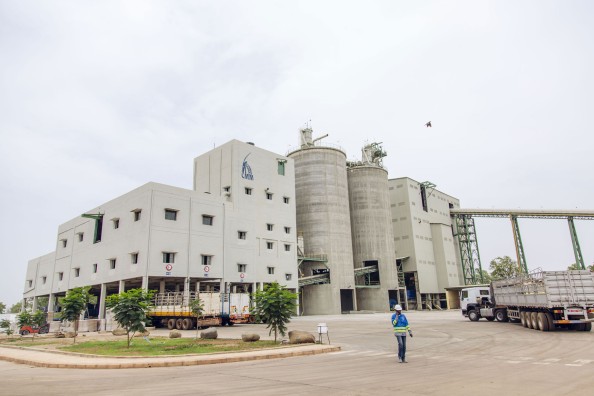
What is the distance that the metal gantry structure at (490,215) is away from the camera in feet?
257

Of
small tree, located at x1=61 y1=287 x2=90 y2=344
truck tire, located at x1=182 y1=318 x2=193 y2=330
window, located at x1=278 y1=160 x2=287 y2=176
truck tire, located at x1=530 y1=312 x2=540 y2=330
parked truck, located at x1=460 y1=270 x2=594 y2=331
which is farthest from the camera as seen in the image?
window, located at x1=278 y1=160 x2=287 y2=176

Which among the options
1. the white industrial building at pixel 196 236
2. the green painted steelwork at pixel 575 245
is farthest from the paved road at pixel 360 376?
the green painted steelwork at pixel 575 245

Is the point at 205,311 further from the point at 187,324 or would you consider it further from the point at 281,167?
the point at 281,167

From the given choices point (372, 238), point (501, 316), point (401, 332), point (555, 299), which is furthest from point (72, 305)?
point (372, 238)

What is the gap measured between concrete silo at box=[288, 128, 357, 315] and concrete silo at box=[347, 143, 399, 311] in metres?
6.65

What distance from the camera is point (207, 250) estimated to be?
4694 cm

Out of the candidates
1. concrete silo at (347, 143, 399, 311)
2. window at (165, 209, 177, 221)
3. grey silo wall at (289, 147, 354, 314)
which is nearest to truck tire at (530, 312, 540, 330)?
window at (165, 209, 177, 221)

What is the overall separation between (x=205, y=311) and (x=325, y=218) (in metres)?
36.3

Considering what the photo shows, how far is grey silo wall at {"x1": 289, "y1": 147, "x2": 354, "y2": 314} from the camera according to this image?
64125mm

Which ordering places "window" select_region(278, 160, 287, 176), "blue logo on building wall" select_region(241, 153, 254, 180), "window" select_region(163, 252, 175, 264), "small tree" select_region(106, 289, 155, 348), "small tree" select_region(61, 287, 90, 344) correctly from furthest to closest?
"window" select_region(278, 160, 287, 176)
"blue logo on building wall" select_region(241, 153, 254, 180)
"window" select_region(163, 252, 175, 264)
"small tree" select_region(61, 287, 90, 344)
"small tree" select_region(106, 289, 155, 348)

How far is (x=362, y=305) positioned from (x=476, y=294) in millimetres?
41532

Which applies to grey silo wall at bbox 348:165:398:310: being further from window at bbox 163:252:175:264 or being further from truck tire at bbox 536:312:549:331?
truck tire at bbox 536:312:549:331

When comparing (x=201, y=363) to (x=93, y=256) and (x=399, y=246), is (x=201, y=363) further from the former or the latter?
(x=399, y=246)

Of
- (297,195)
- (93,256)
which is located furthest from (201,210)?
(297,195)
